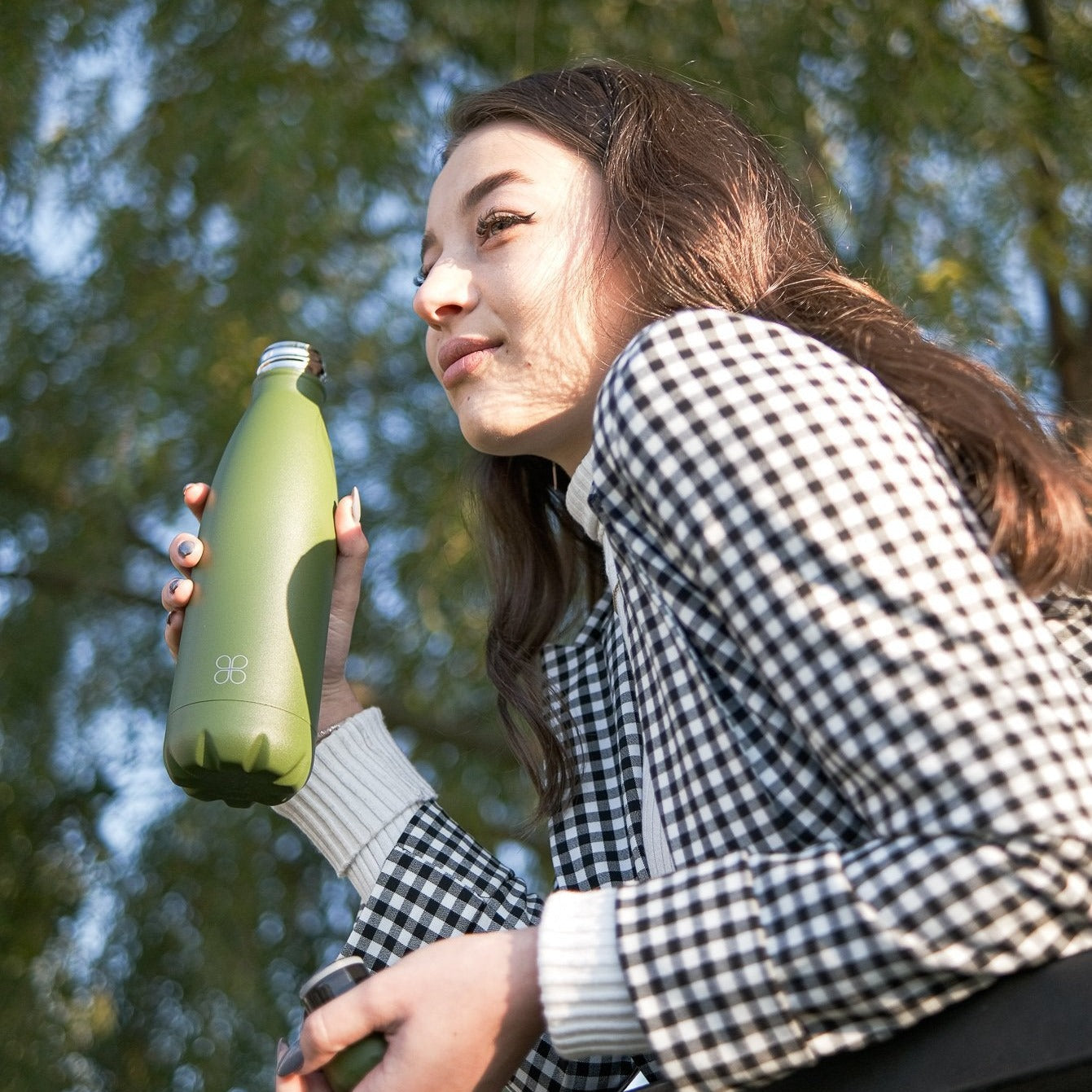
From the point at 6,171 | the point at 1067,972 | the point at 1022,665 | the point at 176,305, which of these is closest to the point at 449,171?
the point at 1022,665

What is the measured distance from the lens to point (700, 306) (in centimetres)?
114

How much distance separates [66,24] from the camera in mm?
2342

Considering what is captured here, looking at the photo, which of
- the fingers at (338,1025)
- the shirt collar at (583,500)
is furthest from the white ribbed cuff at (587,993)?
the shirt collar at (583,500)

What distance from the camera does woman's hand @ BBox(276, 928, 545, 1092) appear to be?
32.1 inches

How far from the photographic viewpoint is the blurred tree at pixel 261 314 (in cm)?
216

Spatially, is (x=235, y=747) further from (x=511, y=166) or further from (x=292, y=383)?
(x=511, y=166)

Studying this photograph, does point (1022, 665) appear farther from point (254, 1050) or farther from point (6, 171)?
point (6, 171)

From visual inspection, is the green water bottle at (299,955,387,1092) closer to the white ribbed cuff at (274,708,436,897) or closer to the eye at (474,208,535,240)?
the white ribbed cuff at (274,708,436,897)

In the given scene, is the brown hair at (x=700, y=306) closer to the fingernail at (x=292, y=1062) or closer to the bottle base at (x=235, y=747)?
the bottle base at (x=235, y=747)

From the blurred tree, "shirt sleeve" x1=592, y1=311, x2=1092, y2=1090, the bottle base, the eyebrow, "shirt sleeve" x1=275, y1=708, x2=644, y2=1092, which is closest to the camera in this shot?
"shirt sleeve" x1=592, y1=311, x2=1092, y2=1090

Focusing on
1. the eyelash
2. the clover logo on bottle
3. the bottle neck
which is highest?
the eyelash

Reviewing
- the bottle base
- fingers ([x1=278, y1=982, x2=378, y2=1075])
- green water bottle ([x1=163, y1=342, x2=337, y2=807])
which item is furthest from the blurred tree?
fingers ([x1=278, y1=982, x2=378, y2=1075])

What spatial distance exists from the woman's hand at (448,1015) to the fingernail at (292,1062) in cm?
4

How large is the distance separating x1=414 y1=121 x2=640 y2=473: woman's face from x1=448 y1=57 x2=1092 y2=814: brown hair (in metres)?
0.03
